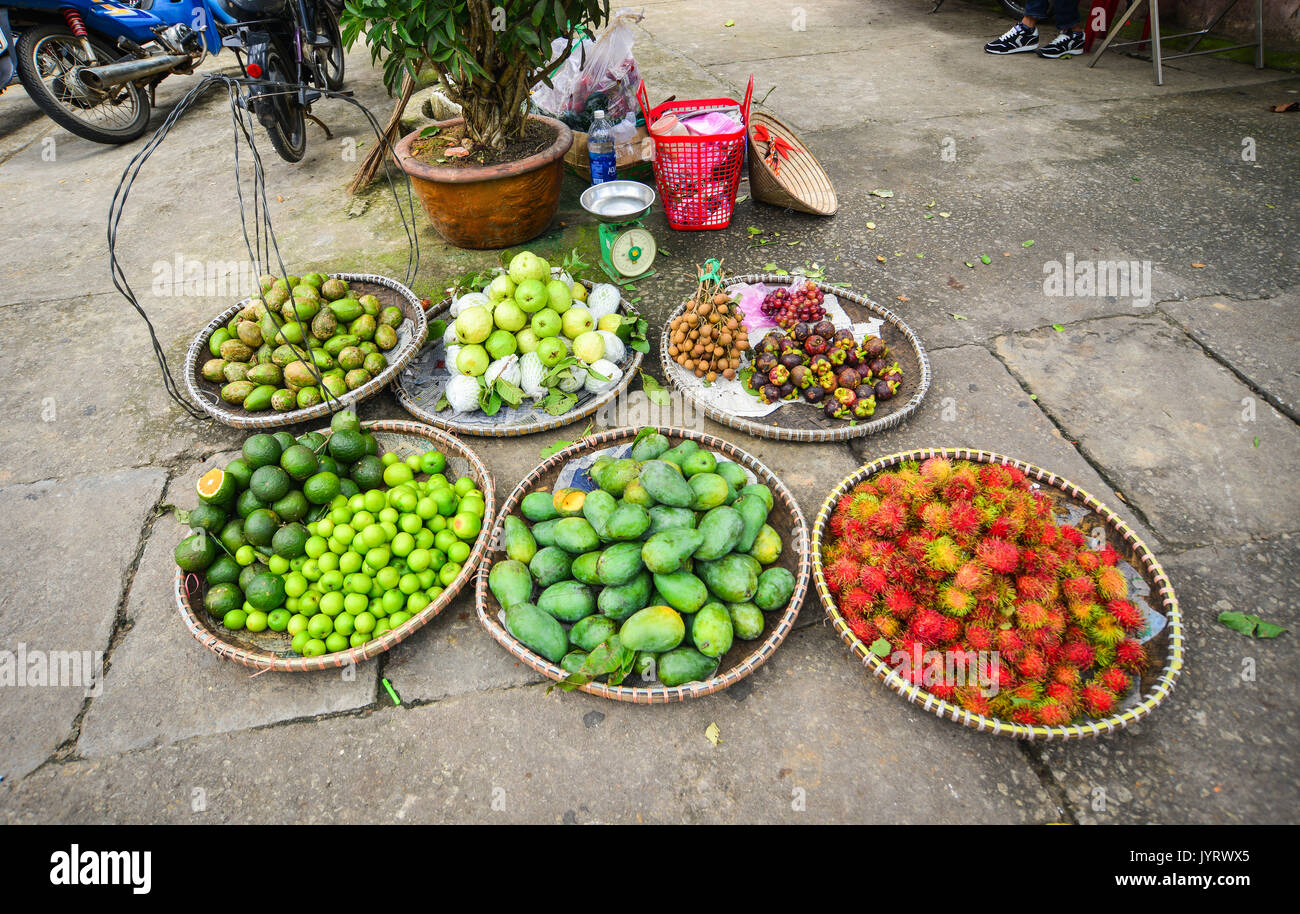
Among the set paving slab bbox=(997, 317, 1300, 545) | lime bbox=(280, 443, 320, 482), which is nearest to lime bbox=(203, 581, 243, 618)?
lime bbox=(280, 443, 320, 482)

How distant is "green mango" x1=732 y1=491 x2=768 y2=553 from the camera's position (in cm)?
198

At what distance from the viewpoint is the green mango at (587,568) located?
188cm

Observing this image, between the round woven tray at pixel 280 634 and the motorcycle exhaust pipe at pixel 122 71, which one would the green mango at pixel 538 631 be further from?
the motorcycle exhaust pipe at pixel 122 71

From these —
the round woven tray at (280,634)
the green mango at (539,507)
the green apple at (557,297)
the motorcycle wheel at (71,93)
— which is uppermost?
the motorcycle wheel at (71,93)

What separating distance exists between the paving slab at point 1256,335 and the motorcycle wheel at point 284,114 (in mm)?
5575

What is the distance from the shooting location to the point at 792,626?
2014 mm

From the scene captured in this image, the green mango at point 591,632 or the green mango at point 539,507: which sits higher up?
the green mango at point 539,507

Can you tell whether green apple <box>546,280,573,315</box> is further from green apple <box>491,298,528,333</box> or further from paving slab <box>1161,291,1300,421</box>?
paving slab <box>1161,291,1300,421</box>

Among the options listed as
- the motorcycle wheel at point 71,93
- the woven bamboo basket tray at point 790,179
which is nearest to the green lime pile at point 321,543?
the woven bamboo basket tray at point 790,179
